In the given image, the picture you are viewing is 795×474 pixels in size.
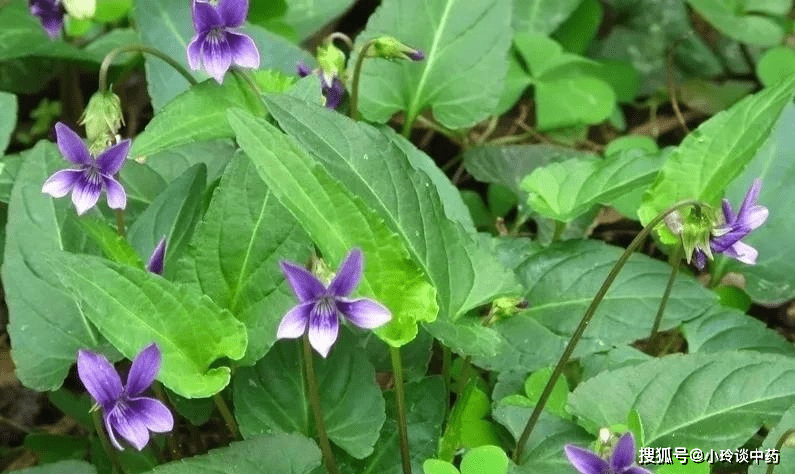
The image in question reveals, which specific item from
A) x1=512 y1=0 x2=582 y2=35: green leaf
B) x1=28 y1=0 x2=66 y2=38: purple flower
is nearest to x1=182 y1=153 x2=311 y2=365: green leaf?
x1=28 y1=0 x2=66 y2=38: purple flower

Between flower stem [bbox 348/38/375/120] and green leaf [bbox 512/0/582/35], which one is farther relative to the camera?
green leaf [bbox 512/0/582/35]

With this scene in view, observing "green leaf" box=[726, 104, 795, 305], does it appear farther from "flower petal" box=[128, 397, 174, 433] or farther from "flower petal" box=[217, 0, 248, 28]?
"flower petal" box=[128, 397, 174, 433]

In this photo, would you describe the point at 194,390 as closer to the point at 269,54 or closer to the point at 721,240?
the point at 721,240

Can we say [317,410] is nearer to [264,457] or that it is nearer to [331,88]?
[264,457]

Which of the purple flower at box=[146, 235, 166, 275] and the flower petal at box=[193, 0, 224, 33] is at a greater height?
the flower petal at box=[193, 0, 224, 33]

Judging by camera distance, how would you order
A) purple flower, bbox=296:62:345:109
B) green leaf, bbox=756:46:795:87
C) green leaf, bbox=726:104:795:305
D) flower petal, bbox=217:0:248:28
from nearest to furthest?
flower petal, bbox=217:0:248:28, purple flower, bbox=296:62:345:109, green leaf, bbox=726:104:795:305, green leaf, bbox=756:46:795:87

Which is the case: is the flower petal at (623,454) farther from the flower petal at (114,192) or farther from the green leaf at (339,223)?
the flower petal at (114,192)

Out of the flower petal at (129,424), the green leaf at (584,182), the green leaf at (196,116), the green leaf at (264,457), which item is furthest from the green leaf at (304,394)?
the green leaf at (584,182)

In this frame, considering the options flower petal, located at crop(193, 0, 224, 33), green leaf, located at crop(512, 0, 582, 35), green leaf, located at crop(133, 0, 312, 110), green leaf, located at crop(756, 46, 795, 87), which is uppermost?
flower petal, located at crop(193, 0, 224, 33)
